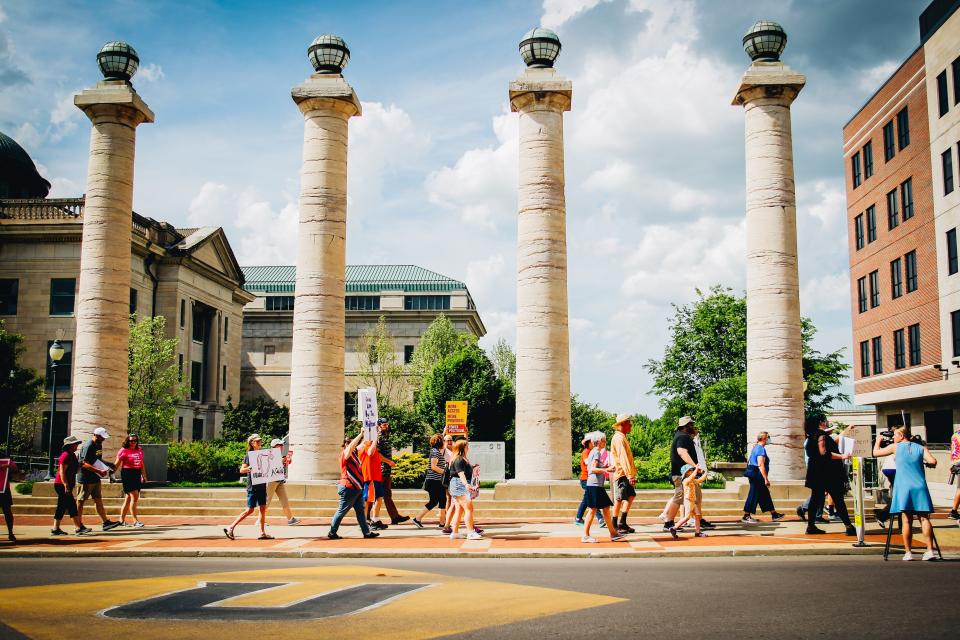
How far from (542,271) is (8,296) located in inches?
1776

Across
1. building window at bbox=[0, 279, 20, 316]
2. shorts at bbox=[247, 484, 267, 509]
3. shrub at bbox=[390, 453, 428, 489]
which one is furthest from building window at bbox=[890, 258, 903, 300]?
building window at bbox=[0, 279, 20, 316]

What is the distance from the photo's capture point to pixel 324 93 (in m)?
23.8

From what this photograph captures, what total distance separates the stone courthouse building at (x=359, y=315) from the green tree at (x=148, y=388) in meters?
36.6

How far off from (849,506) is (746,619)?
1403 centimetres

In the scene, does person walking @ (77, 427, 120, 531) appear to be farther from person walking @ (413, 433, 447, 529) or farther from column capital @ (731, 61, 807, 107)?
column capital @ (731, 61, 807, 107)

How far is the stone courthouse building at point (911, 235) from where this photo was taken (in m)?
38.3

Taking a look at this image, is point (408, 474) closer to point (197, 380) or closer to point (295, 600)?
point (295, 600)

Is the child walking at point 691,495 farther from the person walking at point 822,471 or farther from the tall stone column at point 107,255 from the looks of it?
the tall stone column at point 107,255

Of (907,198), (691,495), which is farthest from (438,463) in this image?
(907,198)

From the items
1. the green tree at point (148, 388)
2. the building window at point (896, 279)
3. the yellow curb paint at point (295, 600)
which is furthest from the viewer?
the green tree at point (148, 388)

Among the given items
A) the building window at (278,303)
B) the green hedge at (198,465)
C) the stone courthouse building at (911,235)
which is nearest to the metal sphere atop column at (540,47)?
the green hedge at (198,465)

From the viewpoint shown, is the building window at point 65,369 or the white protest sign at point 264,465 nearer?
the white protest sign at point 264,465

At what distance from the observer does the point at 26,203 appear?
177ft

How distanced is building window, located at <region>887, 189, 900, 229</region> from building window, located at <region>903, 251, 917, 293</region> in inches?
85.9
